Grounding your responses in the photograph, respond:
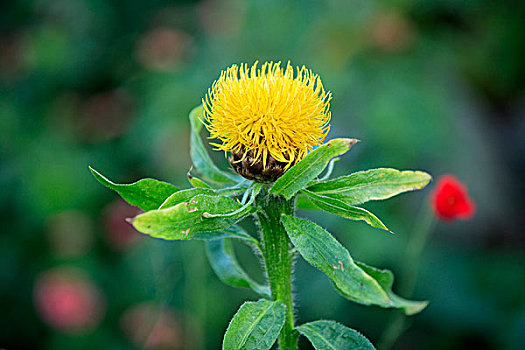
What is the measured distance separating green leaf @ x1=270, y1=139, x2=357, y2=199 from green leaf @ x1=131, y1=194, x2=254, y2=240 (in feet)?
0.29

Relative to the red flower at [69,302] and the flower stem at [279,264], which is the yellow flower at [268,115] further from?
the red flower at [69,302]

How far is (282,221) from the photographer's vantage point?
1.05m

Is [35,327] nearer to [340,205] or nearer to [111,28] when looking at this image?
[111,28]

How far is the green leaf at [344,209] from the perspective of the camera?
95cm

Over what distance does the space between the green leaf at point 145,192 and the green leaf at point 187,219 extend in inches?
5.4

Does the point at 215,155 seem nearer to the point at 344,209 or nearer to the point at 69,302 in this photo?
the point at 69,302

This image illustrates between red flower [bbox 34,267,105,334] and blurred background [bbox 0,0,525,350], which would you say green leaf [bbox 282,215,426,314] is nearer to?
blurred background [bbox 0,0,525,350]

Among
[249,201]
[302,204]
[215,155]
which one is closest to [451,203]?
[302,204]

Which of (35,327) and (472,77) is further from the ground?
(472,77)

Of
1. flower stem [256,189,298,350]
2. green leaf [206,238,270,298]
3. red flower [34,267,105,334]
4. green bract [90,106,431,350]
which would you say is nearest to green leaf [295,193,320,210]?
green bract [90,106,431,350]

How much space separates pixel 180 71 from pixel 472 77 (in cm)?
197

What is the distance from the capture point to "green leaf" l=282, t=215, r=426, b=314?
0.90 metres

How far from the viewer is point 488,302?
2.55 meters

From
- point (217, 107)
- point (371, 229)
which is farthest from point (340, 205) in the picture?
point (371, 229)
